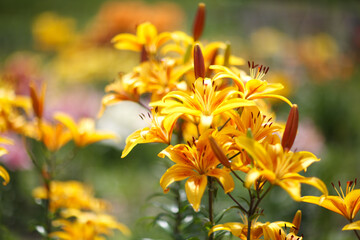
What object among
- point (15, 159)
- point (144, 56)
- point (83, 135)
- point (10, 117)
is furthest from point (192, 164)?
point (15, 159)

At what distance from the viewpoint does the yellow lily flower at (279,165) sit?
822mm

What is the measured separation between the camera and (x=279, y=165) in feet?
2.88

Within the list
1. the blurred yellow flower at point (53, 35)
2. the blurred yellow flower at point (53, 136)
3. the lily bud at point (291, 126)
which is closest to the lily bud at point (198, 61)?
the lily bud at point (291, 126)

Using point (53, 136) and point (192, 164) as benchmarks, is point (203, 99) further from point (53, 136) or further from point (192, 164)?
point (53, 136)

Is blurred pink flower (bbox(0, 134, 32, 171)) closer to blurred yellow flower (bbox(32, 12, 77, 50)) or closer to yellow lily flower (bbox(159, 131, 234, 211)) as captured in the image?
yellow lily flower (bbox(159, 131, 234, 211))

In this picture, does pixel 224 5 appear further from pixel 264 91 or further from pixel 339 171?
pixel 264 91

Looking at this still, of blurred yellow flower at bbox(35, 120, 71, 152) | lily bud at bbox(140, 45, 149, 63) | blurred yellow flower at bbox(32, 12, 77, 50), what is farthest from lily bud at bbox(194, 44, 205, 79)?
blurred yellow flower at bbox(32, 12, 77, 50)

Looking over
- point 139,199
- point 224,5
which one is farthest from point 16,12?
point 139,199

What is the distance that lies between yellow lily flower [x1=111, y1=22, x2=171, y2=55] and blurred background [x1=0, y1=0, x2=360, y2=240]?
418 mm

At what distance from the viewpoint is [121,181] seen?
3.26 metres

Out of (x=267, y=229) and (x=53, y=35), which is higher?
(x=53, y=35)

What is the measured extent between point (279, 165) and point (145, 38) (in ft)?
2.37

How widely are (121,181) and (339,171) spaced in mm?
1716

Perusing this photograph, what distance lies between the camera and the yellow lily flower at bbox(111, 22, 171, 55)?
53.9 inches
